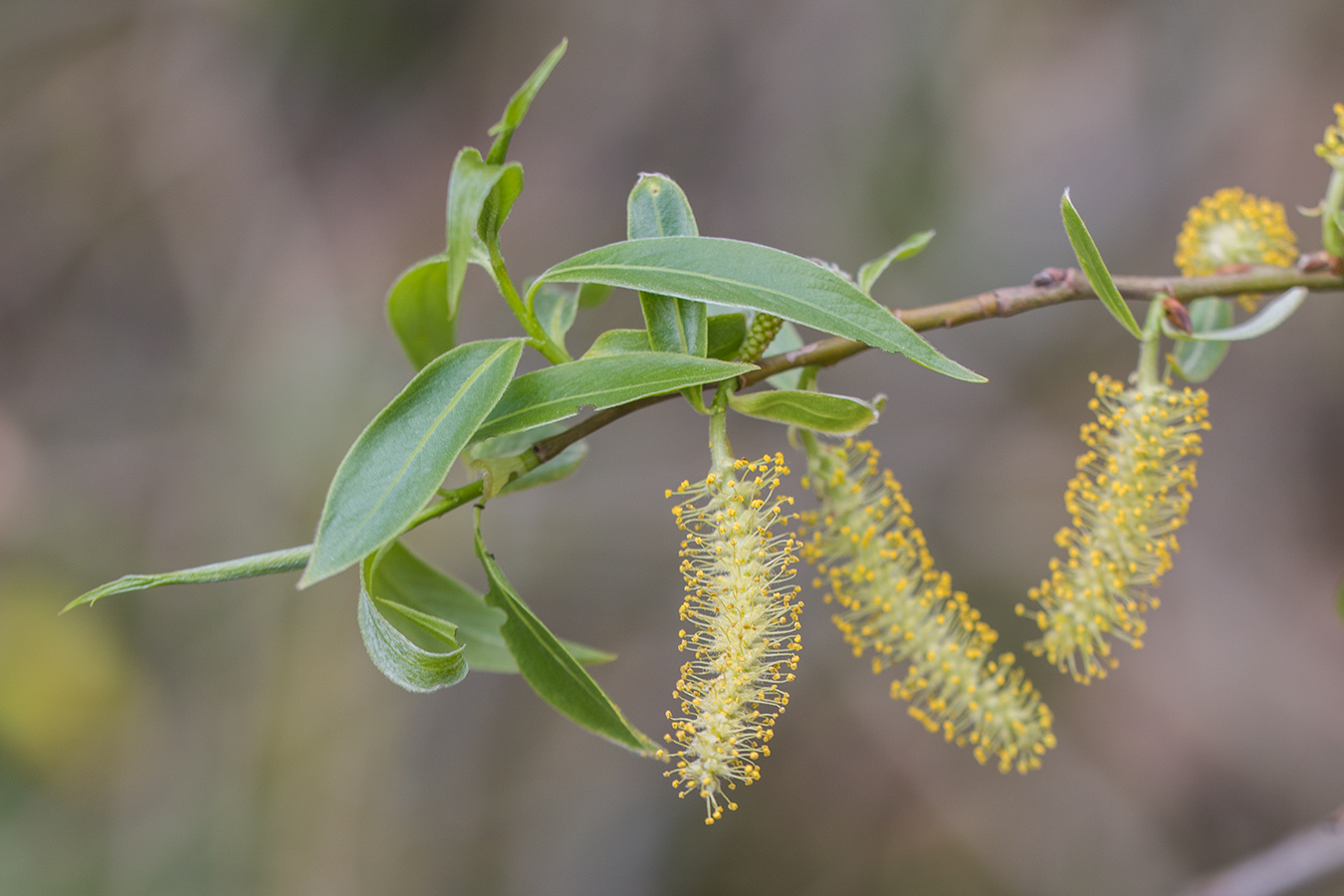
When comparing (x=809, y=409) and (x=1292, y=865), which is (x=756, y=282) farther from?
(x=1292, y=865)

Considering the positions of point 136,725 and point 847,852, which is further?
point 136,725

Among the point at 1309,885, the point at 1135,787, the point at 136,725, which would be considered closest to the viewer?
the point at 1309,885

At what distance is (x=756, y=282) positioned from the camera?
66cm

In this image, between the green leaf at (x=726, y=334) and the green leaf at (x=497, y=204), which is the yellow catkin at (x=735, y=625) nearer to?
the green leaf at (x=726, y=334)

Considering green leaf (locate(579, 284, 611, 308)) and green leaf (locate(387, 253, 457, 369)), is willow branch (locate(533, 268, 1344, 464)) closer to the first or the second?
green leaf (locate(579, 284, 611, 308))

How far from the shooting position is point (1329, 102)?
232 centimetres

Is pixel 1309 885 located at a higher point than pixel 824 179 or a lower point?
lower

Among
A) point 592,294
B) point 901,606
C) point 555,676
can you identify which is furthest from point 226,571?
point 901,606

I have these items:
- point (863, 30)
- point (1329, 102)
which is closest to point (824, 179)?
→ point (863, 30)

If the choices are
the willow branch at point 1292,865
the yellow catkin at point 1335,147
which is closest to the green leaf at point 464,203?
the yellow catkin at point 1335,147

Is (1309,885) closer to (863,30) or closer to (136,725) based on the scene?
(863,30)

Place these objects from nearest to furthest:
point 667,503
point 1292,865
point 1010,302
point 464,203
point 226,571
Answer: point 464,203 < point 226,571 < point 1010,302 < point 1292,865 < point 667,503

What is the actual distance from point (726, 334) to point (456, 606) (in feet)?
1.38

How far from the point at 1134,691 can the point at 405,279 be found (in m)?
2.55
